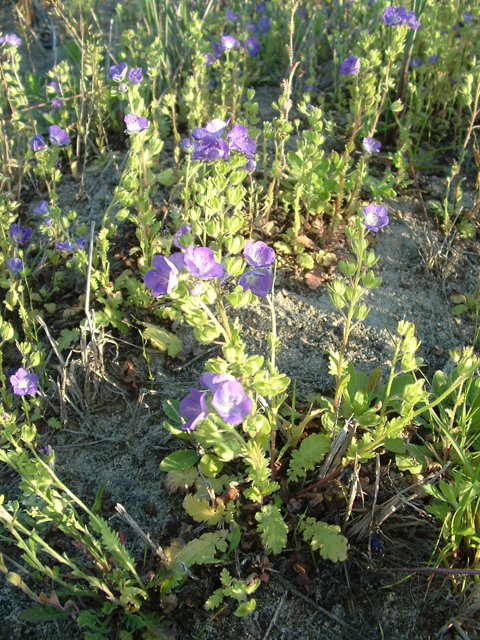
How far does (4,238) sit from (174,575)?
1836mm

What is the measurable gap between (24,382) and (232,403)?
46.5 inches

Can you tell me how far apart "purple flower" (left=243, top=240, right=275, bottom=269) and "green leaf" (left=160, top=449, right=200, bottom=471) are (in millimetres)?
760

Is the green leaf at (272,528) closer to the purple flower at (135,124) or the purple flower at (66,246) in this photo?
the purple flower at (66,246)

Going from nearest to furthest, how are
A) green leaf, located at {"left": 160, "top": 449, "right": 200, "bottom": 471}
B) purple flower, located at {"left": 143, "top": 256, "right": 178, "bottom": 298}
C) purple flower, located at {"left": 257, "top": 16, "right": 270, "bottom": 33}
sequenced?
purple flower, located at {"left": 143, "top": 256, "right": 178, "bottom": 298} → green leaf, located at {"left": 160, "top": 449, "right": 200, "bottom": 471} → purple flower, located at {"left": 257, "top": 16, "right": 270, "bottom": 33}

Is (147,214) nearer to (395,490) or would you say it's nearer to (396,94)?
(395,490)

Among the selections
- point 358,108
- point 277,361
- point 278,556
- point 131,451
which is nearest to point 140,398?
point 131,451

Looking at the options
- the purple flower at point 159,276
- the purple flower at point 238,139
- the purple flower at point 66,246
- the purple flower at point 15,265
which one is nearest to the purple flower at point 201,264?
the purple flower at point 159,276

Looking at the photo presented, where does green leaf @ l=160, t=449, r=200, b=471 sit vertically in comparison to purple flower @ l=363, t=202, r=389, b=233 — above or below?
below

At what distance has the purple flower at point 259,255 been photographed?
6.68ft

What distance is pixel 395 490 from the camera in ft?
6.97

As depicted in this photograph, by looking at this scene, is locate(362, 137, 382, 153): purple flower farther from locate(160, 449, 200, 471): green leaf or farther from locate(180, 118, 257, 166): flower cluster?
locate(160, 449, 200, 471): green leaf

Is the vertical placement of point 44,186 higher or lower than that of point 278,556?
higher

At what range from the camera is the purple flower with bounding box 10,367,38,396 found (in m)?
2.33

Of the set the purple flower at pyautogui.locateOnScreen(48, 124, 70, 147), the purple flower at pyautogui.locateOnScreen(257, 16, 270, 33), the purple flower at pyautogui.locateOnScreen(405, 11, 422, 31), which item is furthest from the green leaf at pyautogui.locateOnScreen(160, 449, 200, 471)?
the purple flower at pyautogui.locateOnScreen(257, 16, 270, 33)
